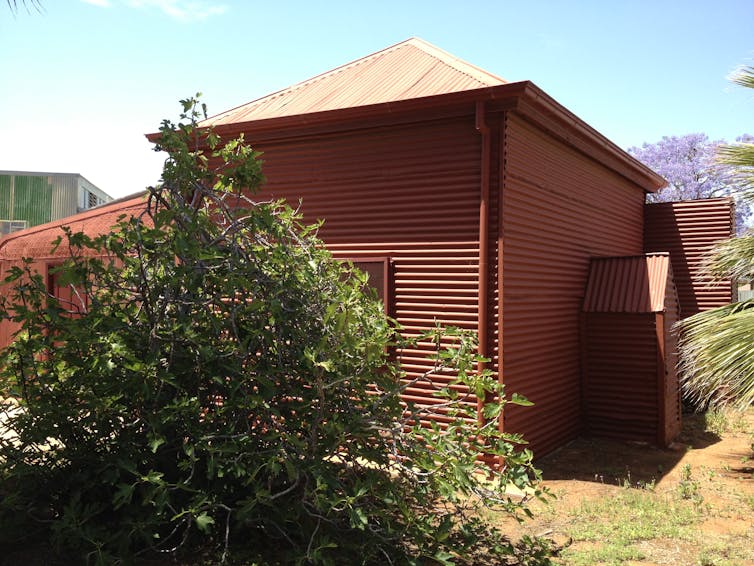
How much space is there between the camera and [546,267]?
9.01 metres

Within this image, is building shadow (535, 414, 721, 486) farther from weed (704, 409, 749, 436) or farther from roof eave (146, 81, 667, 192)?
roof eave (146, 81, 667, 192)

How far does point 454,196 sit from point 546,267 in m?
1.93

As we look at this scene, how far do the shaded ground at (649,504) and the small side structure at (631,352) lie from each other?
1.28ft

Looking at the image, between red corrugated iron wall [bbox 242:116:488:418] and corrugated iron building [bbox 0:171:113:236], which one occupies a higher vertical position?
corrugated iron building [bbox 0:171:113:236]

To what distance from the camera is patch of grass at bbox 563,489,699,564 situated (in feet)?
17.6

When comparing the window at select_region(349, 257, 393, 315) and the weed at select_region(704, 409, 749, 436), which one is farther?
the weed at select_region(704, 409, 749, 436)

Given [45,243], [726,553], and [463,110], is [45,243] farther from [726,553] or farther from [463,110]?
[726,553]

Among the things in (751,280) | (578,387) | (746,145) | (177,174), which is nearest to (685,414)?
(578,387)

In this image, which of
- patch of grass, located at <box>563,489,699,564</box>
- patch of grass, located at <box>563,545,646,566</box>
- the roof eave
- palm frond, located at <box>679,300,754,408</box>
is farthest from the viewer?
the roof eave

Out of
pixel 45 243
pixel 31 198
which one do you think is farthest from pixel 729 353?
pixel 31 198

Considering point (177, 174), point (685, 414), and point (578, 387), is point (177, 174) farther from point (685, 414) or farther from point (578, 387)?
point (685, 414)

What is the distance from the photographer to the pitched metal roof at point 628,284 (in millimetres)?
9445

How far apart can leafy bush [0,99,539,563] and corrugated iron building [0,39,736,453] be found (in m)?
2.76

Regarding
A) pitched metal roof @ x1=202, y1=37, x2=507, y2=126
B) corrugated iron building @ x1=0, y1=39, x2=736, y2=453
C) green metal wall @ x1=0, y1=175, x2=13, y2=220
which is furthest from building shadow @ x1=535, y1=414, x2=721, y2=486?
green metal wall @ x1=0, y1=175, x2=13, y2=220
